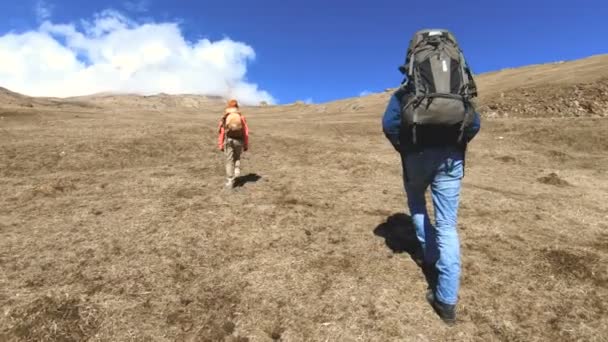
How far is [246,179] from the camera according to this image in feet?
45.2

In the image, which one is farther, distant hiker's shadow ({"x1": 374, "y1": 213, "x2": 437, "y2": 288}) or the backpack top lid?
distant hiker's shadow ({"x1": 374, "y1": 213, "x2": 437, "y2": 288})

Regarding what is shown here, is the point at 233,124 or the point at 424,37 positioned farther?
the point at 233,124

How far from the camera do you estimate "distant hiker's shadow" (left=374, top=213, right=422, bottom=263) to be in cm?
755

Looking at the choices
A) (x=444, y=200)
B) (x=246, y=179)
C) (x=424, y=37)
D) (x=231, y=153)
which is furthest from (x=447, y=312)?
(x=246, y=179)

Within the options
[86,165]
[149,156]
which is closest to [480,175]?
[149,156]

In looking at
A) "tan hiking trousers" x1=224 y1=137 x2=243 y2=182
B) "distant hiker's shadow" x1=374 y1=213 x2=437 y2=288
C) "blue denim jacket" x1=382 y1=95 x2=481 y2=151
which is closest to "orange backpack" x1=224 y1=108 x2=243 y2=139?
"tan hiking trousers" x1=224 y1=137 x2=243 y2=182

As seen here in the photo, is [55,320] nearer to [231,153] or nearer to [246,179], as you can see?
[231,153]

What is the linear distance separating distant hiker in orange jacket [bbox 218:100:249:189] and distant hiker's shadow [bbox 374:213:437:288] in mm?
5279

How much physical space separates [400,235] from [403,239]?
0.74 feet

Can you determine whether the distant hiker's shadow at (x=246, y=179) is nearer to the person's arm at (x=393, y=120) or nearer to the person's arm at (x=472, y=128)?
the person's arm at (x=393, y=120)

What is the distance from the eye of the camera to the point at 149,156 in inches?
688

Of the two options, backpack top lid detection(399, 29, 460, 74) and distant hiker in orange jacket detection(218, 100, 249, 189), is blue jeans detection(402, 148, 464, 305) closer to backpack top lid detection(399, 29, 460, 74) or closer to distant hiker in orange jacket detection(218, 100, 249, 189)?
backpack top lid detection(399, 29, 460, 74)

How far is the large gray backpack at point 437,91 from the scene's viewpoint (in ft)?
15.6

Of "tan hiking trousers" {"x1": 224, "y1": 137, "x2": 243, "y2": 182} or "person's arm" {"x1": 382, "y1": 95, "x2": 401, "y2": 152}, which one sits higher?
"person's arm" {"x1": 382, "y1": 95, "x2": 401, "y2": 152}
